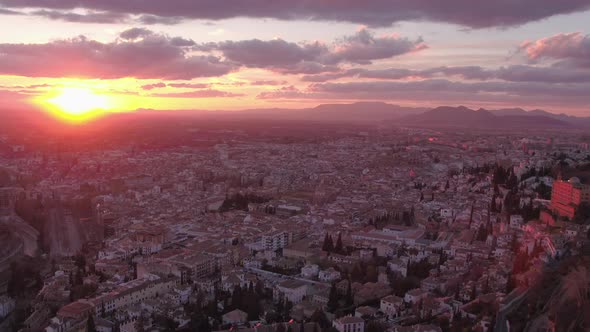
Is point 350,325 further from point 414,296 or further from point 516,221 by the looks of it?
point 516,221

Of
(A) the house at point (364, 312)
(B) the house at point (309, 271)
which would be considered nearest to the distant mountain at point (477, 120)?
(B) the house at point (309, 271)

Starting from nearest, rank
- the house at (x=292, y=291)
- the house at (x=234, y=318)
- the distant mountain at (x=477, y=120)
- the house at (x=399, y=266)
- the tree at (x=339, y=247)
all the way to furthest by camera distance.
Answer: the house at (x=234, y=318)
the house at (x=292, y=291)
the house at (x=399, y=266)
the tree at (x=339, y=247)
the distant mountain at (x=477, y=120)

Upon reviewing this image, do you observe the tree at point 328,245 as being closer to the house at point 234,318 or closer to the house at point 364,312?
the house at point 364,312

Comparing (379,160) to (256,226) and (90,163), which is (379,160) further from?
(256,226)

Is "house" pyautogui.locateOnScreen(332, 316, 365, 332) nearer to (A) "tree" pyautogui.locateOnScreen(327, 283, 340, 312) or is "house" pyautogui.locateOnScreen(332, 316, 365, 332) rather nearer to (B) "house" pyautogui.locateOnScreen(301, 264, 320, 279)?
(A) "tree" pyautogui.locateOnScreen(327, 283, 340, 312)

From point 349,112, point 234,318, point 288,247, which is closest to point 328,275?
point 288,247

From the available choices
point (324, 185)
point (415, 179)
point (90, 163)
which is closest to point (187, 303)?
point (324, 185)

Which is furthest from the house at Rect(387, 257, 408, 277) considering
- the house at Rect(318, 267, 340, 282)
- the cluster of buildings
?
the house at Rect(318, 267, 340, 282)
